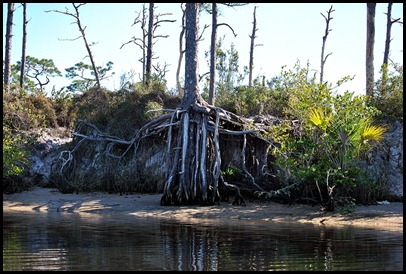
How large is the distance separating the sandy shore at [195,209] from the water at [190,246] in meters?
1.18

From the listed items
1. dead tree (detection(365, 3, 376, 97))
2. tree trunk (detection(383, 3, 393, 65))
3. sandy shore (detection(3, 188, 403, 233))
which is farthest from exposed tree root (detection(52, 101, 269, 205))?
tree trunk (detection(383, 3, 393, 65))

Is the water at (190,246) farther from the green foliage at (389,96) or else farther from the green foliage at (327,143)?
the green foliage at (389,96)

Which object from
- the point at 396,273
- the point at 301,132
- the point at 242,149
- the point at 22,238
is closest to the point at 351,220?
the point at 301,132

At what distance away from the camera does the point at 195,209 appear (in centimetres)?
1398

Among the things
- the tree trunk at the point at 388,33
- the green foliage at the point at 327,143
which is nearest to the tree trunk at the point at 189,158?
the green foliage at the point at 327,143

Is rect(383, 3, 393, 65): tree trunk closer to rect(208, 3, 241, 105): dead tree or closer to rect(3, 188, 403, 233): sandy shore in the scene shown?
rect(208, 3, 241, 105): dead tree

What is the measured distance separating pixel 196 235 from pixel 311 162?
5.87 m

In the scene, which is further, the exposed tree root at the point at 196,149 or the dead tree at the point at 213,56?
the dead tree at the point at 213,56

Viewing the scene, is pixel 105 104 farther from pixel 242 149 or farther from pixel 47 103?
pixel 242 149

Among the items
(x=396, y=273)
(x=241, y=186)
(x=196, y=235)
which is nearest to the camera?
(x=396, y=273)

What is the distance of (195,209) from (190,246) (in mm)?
5683

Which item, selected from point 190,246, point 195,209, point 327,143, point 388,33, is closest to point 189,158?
point 195,209

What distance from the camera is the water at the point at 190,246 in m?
6.73

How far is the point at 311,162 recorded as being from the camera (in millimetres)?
→ 14539
